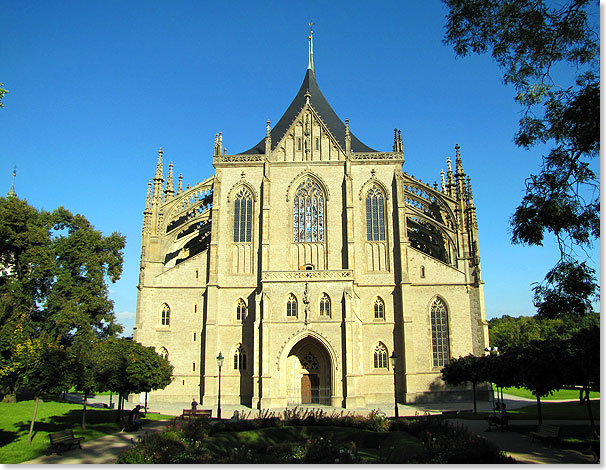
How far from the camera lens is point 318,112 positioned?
49531mm

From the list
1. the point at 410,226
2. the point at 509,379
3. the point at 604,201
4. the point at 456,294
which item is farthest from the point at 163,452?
the point at 410,226

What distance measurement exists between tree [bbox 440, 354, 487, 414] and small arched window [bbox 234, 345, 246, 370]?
50.7ft

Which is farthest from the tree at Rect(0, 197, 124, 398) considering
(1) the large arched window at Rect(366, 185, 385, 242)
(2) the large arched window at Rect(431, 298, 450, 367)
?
(2) the large arched window at Rect(431, 298, 450, 367)

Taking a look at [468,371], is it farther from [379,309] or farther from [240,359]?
[240,359]

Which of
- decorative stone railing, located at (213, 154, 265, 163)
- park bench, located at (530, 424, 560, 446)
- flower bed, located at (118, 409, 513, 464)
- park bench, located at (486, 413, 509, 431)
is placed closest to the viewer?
flower bed, located at (118, 409, 513, 464)

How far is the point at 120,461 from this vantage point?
1292 cm

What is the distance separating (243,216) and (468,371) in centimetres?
2206

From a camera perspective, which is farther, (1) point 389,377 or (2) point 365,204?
(2) point 365,204

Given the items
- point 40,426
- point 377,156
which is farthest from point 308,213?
point 40,426

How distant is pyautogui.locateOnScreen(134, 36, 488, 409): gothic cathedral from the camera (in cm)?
3856

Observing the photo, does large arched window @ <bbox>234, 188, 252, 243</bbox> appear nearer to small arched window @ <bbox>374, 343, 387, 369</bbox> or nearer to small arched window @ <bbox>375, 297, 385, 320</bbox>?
small arched window @ <bbox>375, 297, 385, 320</bbox>

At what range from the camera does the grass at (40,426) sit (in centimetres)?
1809

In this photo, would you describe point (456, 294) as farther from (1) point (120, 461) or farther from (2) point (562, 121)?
(1) point (120, 461)

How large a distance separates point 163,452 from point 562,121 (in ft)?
42.7
